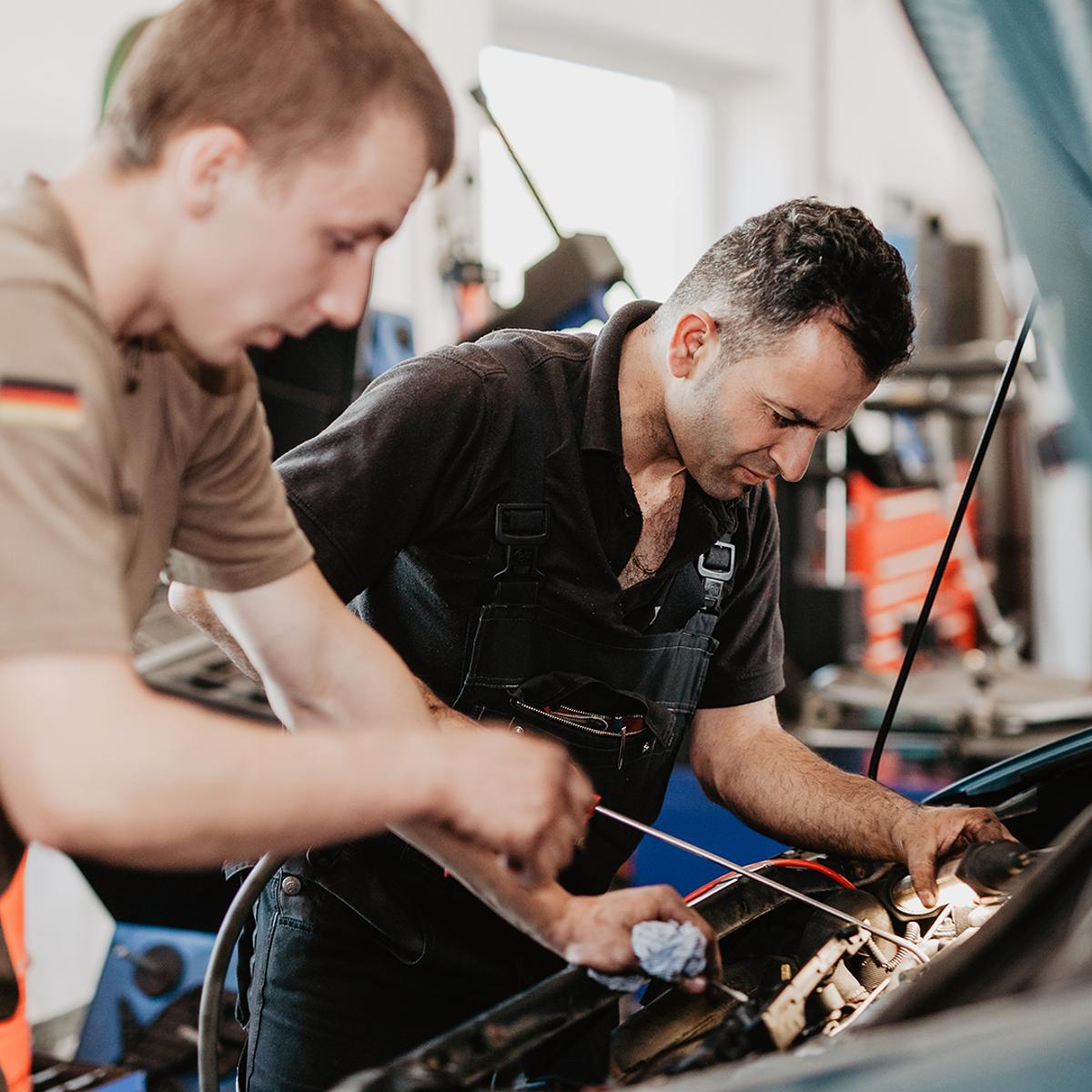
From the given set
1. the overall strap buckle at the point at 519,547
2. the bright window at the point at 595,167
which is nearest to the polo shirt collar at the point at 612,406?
the overall strap buckle at the point at 519,547

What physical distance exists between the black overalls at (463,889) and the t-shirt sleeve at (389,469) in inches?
2.5

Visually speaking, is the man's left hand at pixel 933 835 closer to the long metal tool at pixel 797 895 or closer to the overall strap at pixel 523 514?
the long metal tool at pixel 797 895

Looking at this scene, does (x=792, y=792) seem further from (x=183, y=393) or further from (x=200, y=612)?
(x=183, y=393)

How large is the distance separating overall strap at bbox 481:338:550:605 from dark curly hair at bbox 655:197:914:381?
9.2 inches

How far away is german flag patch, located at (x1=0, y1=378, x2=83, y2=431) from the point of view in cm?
66

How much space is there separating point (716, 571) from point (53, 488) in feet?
3.08

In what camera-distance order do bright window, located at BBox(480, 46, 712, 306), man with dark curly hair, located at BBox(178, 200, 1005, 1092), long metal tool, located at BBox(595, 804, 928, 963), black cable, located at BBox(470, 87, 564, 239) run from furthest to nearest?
1. bright window, located at BBox(480, 46, 712, 306)
2. black cable, located at BBox(470, 87, 564, 239)
3. man with dark curly hair, located at BBox(178, 200, 1005, 1092)
4. long metal tool, located at BBox(595, 804, 928, 963)

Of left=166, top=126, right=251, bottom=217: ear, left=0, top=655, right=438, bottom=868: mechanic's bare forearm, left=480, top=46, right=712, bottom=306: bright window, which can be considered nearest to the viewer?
left=0, top=655, right=438, bottom=868: mechanic's bare forearm

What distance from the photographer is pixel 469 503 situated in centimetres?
136

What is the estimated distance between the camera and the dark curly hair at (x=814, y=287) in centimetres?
139

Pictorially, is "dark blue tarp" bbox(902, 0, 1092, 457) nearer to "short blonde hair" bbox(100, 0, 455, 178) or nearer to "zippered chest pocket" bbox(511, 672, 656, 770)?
"short blonde hair" bbox(100, 0, 455, 178)

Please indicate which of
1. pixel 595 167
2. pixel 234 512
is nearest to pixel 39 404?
pixel 234 512

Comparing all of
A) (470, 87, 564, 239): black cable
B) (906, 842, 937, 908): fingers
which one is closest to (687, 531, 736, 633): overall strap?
(906, 842, 937, 908): fingers

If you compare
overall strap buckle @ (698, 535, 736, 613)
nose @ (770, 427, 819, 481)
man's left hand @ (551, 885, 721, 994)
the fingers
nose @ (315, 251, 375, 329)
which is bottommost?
the fingers
